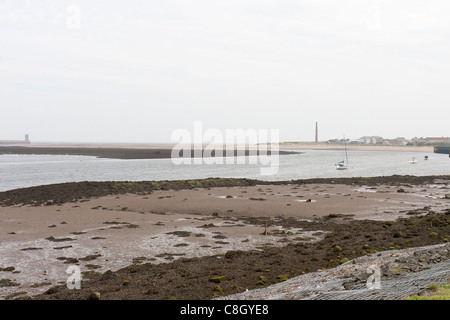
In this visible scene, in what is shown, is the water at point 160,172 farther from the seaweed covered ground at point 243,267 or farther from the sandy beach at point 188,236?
the seaweed covered ground at point 243,267

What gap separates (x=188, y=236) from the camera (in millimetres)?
21875

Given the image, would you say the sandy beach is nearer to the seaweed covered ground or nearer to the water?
the seaweed covered ground

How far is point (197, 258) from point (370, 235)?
9.46 meters

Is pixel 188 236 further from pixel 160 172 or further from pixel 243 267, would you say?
pixel 160 172

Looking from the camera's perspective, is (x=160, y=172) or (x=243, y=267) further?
(x=160, y=172)

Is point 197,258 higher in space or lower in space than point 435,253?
lower

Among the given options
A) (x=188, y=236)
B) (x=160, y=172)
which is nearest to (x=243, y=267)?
(x=188, y=236)

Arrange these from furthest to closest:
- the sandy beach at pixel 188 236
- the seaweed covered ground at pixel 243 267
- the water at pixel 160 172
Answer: the water at pixel 160 172 → the sandy beach at pixel 188 236 → the seaweed covered ground at pixel 243 267

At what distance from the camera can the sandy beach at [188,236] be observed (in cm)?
1419

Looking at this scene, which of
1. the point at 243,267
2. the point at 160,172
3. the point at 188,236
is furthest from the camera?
the point at 160,172

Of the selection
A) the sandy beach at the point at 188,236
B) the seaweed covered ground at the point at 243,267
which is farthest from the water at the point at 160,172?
the seaweed covered ground at the point at 243,267

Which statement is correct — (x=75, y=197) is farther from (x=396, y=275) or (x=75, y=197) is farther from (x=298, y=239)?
(x=396, y=275)

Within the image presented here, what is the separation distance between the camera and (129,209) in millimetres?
32000
